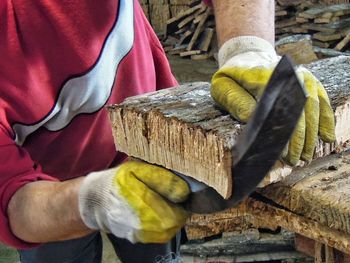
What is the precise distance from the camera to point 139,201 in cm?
143

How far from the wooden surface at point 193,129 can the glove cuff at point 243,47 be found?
12cm

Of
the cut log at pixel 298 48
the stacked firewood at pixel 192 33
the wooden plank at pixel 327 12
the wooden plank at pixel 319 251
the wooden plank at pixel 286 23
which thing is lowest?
the stacked firewood at pixel 192 33

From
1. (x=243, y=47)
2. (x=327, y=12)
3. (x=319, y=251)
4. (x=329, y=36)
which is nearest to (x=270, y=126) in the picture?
(x=243, y=47)

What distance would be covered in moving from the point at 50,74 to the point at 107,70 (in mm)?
224

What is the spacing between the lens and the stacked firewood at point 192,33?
8.74 meters

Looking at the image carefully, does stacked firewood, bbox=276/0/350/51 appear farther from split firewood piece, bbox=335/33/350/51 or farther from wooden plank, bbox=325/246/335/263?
wooden plank, bbox=325/246/335/263

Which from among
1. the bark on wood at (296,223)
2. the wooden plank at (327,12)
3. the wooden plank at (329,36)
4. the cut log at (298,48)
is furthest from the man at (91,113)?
the wooden plank at (327,12)

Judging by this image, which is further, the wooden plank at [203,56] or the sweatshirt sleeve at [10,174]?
the wooden plank at [203,56]

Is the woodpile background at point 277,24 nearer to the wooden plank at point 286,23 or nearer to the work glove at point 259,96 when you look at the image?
the wooden plank at point 286,23

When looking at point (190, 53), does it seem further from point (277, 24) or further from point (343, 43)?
point (343, 43)

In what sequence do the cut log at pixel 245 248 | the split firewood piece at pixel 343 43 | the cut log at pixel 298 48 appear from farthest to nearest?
1. the split firewood piece at pixel 343 43
2. the cut log at pixel 298 48
3. the cut log at pixel 245 248

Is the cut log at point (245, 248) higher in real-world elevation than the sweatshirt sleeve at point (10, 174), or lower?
lower

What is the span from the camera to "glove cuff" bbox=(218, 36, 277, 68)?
1.77m

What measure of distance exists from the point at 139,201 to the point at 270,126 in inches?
17.6
